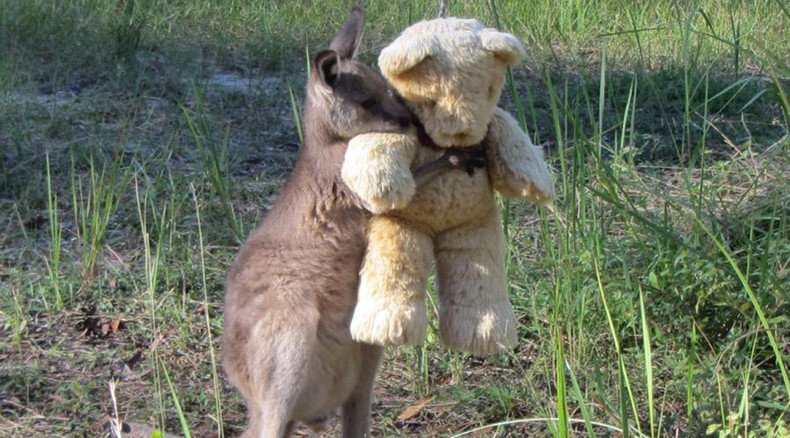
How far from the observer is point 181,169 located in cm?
575

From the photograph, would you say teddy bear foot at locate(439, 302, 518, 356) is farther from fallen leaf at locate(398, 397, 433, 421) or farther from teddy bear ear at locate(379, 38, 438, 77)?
fallen leaf at locate(398, 397, 433, 421)

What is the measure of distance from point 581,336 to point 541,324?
14.7 inches

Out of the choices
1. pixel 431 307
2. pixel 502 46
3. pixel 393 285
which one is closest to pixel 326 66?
pixel 502 46

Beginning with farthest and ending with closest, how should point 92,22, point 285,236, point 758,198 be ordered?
1. point 92,22
2. point 758,198
3. point 285,236

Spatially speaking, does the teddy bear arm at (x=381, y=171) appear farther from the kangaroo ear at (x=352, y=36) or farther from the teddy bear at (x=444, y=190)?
the kangaroo ear at (x=352, y=36)

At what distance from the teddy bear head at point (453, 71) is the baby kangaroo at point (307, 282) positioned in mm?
165

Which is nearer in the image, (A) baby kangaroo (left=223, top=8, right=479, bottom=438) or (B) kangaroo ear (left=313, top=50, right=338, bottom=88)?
(B) kangaroo ear (left=313, top=50, right=338, bottom=88)

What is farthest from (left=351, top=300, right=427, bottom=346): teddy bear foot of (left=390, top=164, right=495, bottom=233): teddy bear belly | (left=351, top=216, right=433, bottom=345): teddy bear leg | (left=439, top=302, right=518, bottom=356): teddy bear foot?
(left=390, top=164, right=495, bottom=233): teddy bear belly

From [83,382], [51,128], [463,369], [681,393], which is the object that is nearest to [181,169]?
[51,128]

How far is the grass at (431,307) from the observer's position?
12.1 feet

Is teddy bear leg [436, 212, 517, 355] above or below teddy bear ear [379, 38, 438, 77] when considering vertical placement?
below

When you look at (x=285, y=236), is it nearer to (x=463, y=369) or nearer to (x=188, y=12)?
(x=463, y=369)

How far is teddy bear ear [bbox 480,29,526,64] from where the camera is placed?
2.62 m

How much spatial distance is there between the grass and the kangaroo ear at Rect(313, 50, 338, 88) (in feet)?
2.29
